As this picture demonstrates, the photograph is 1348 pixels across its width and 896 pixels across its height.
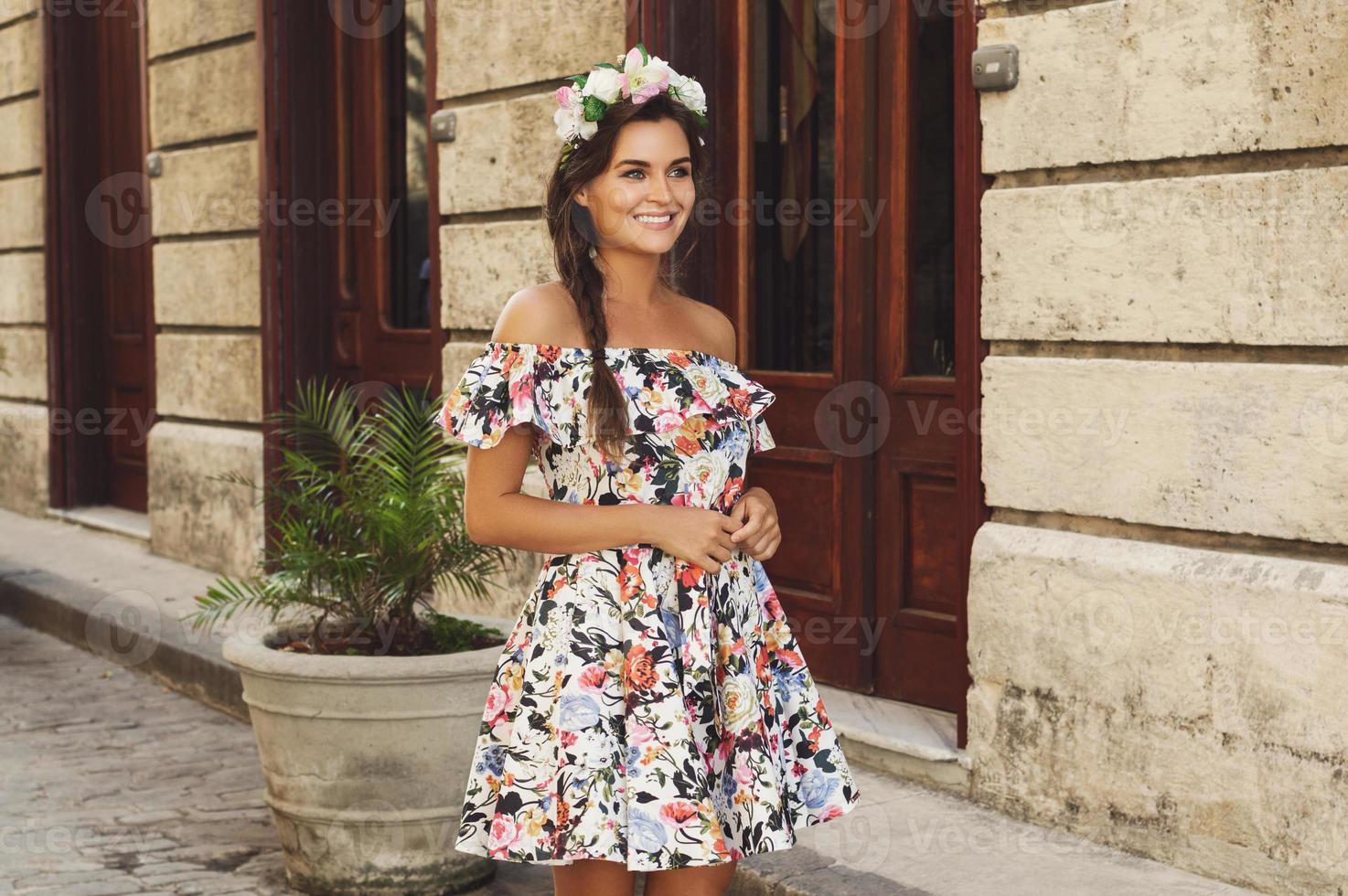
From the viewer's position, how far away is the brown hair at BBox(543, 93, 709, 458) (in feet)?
9.39

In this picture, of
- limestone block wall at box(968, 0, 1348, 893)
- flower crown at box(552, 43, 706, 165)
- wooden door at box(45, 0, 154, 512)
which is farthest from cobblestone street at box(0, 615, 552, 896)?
wooden door at box(45, 0, 154, 512)

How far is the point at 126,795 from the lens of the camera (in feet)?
18.7

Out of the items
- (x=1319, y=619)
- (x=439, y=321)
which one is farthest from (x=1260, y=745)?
(x=439, y=321)

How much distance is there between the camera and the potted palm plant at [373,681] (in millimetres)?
4539

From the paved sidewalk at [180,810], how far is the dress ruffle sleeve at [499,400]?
75.0 inches

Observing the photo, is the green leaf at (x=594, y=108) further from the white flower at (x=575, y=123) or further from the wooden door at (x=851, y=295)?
the wooden door at (x=851, y=295)

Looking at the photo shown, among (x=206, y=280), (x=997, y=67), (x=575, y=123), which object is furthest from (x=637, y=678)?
(x=206, y=280)

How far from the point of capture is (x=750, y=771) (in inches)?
114

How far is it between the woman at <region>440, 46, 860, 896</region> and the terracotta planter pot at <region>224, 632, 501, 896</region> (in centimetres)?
161

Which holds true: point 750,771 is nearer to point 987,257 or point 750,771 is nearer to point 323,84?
point 987,257

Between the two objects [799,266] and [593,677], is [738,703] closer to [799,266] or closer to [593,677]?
[593,677]

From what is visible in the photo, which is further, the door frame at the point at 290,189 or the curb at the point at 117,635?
the door frame at the point at 290,189

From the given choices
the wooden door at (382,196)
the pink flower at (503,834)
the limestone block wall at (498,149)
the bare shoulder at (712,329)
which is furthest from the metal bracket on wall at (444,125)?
the pink flower at (503,834)

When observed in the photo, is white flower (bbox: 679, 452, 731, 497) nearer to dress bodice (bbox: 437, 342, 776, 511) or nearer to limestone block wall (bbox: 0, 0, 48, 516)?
dress bodice (bbox: 437, 342, 776, 511)
